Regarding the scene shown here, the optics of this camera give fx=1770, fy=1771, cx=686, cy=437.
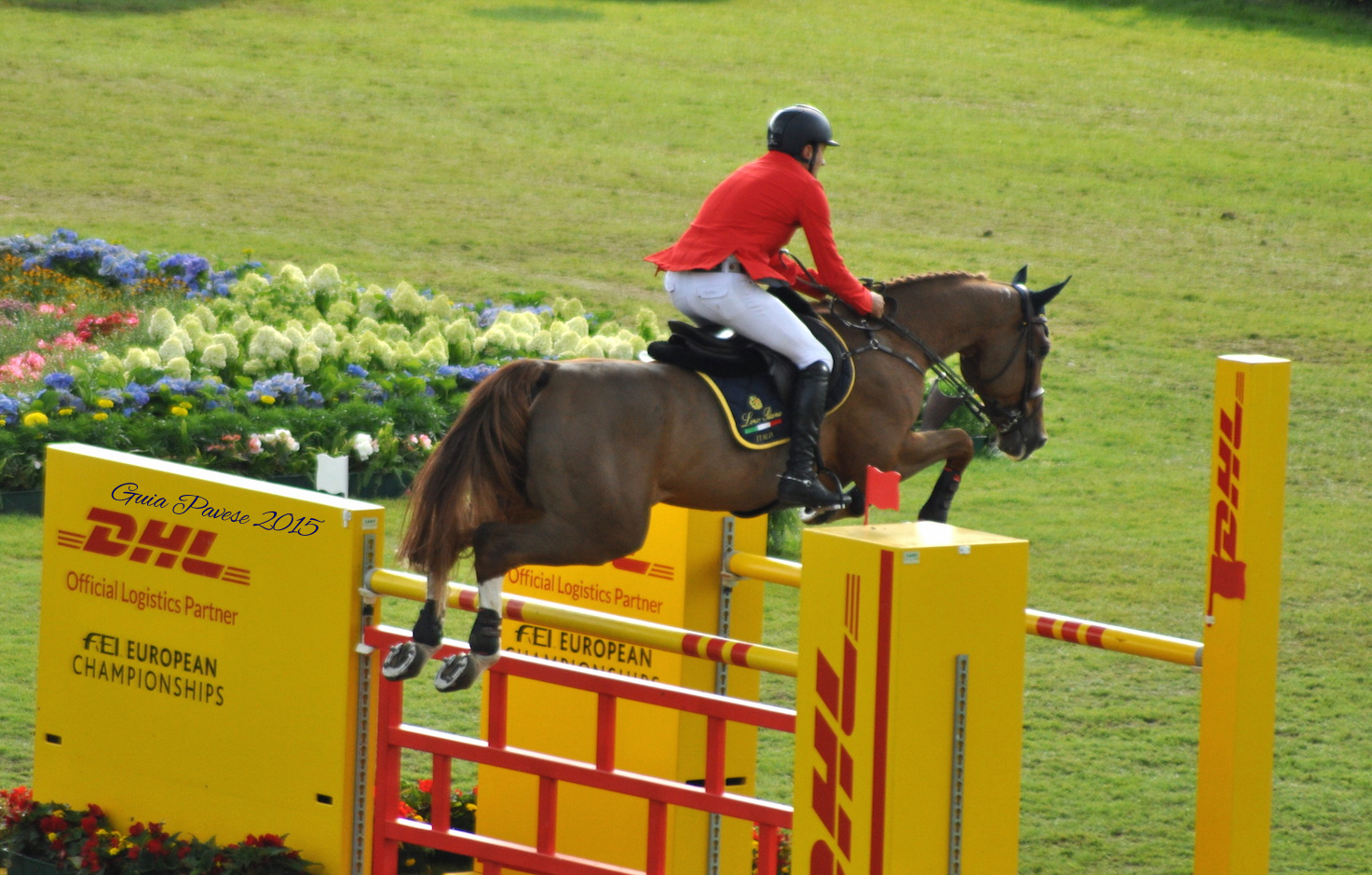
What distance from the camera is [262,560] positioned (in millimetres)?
5305

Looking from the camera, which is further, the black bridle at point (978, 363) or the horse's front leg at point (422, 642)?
the black bridle at point (978, 363)

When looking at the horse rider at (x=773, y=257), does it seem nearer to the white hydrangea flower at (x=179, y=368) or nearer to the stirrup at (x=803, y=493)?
the stirrup at (x=803, y=493)

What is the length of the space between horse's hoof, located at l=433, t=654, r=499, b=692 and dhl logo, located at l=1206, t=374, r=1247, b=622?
6.71 feet

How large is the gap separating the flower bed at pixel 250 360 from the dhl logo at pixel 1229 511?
703 cm

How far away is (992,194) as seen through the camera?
20969 mm

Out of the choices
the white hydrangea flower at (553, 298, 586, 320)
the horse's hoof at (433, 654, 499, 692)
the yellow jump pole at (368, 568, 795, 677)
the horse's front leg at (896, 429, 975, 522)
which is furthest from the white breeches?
the white hydrangea flower at (553, 298, 586, 320)

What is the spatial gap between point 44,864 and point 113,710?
54 cm

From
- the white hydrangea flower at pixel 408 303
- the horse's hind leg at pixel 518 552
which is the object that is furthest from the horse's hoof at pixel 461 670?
the white hydrangea flower at pixel 408 303

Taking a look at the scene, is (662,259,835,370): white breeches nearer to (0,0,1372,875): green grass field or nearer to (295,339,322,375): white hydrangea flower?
(0,0,1372,875): green grass field

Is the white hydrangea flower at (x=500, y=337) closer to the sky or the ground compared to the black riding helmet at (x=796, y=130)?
closer to the ground

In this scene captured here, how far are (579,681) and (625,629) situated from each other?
0.63 feet

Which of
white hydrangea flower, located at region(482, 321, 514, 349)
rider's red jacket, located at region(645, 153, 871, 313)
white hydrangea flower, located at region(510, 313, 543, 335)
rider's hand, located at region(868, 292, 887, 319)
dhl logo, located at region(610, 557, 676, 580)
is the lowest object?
dhl logo, located at region(610, 557, 676, 580)

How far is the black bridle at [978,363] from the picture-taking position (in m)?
6.26

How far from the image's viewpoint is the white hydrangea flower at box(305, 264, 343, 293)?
13.6 metres
